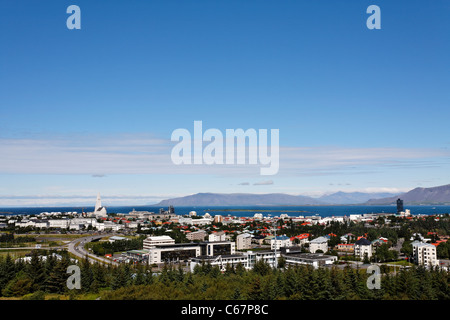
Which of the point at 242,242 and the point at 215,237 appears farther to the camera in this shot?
the point at 215,237

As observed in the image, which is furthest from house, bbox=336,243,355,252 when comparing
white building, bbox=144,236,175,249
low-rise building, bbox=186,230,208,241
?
low-rise building, bbox=186,230,208,241

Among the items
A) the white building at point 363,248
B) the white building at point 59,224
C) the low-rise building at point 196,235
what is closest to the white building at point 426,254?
the white building at point 363,248

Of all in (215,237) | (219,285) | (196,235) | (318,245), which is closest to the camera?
(219,285)

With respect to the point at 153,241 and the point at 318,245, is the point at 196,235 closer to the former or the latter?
the point at 153,241

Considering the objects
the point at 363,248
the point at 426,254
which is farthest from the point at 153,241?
the point at 426,254

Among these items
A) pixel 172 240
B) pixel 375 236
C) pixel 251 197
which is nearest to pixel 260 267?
pixel 172 240

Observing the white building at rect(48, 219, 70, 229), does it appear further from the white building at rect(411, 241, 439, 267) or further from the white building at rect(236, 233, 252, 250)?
the white building at rect(411, 241, 439, 267)

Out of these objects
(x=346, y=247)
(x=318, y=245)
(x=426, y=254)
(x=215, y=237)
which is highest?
(x=426, y=254)

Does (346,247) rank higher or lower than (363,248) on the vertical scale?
lower

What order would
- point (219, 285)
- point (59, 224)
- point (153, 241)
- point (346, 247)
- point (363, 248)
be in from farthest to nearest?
1. point (59, 224)
2. point (153, 241)
3. point (346, 247)
4. point (363, 248)
5. point (219, 285)
